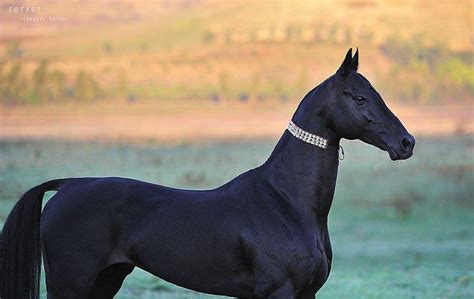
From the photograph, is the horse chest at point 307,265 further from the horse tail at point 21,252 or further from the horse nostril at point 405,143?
the horse tail at point 21,252

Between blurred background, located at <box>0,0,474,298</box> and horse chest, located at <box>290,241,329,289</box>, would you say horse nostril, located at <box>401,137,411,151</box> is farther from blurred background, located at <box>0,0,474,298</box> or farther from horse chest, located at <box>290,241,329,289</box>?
blurred background, located at <box>0,0,474,298</box>

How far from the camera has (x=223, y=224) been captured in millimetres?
4855

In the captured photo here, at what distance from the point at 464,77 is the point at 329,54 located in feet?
9.56

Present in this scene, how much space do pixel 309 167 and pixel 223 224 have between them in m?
0.53

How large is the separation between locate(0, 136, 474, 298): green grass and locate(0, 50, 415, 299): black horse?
30.3 feet

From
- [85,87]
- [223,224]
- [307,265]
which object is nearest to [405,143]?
[307,265]

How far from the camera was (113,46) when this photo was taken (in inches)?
737

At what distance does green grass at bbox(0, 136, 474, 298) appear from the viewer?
15.9 m

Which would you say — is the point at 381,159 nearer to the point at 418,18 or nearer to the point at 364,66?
the point at 364,66

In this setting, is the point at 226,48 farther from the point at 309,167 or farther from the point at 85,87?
the point at 309,167

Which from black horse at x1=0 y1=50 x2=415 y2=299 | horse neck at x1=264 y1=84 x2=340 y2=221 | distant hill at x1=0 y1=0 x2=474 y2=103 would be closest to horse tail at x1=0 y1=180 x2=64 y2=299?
black horse at x1=0 y1=50 x2=415 y2=299

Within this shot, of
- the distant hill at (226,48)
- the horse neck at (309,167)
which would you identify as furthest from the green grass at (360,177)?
the horse neck at (309,167)

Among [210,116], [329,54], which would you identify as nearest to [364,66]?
[329,54]

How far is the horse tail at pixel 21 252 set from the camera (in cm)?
512
